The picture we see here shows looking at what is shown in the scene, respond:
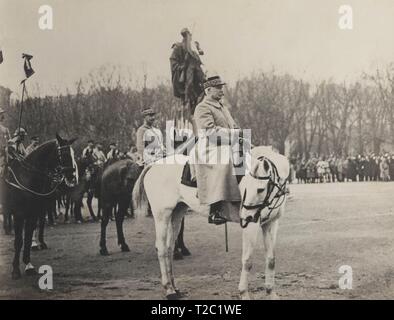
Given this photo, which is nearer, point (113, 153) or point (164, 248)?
point (164, 248)

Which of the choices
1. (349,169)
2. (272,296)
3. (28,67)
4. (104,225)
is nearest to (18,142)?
(28,67)

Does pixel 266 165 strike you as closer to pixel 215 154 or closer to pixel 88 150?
pixel 215 154

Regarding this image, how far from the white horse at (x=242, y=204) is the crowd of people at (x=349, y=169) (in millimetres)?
1104

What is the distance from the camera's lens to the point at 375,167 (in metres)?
7.41

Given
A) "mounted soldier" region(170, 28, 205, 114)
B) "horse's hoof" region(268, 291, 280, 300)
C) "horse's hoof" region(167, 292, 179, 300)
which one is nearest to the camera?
"horse's hoof" region(268, 291, 280, 300)

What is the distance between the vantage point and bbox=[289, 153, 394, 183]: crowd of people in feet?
24.4

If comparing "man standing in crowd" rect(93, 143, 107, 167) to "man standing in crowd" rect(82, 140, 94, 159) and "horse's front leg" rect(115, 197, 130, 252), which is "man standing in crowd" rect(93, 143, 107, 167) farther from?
"horse's front leg" rect(115, 197, 130, 252)

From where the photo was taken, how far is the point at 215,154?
20.9 ft

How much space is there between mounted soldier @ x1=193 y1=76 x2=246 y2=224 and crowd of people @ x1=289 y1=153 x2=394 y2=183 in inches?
53.4

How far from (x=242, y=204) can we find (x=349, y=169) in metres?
2.33

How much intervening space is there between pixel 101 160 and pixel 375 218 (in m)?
3.45

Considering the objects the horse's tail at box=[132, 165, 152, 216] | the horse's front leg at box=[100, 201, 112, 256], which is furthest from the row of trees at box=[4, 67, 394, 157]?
the horse's front leg at box=[100, 201, 112, 256]

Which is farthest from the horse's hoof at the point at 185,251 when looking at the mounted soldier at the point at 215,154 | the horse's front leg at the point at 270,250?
the horse's front leg at the point at 270,250
